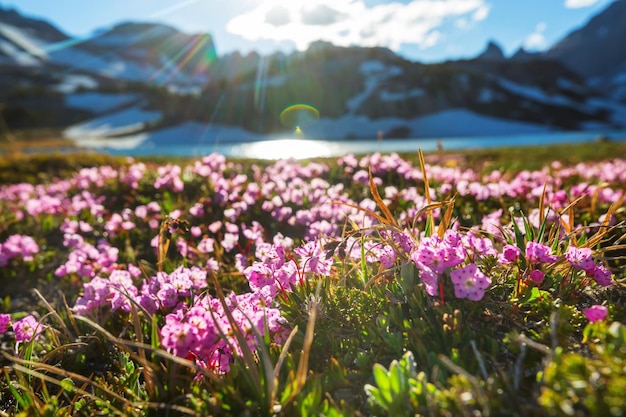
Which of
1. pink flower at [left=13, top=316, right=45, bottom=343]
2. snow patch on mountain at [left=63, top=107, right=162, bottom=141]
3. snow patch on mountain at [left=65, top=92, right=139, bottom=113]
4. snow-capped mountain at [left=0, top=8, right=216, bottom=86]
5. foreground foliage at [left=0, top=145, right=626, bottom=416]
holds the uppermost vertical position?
snow-capped mountain at [left=0, top=8, right=216, bottom=86]

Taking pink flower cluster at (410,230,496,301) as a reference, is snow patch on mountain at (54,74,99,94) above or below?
above

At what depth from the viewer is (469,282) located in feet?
5.84

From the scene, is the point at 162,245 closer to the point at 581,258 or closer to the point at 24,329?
the point at 24,329

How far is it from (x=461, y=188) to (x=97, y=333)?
393 centimetres

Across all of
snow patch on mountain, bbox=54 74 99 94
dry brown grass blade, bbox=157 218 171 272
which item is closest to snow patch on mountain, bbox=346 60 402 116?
snow patch on mountain, bbox=54 74 99 94

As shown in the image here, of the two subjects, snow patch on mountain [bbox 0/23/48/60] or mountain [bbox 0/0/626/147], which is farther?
snow patch on mountain [bbox 0/23/48/60]

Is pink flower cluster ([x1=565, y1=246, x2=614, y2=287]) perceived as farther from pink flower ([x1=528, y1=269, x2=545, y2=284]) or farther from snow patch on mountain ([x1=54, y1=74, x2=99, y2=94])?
snow patch on mountain ([x1=54, y1=74, x2=99, y2=94])

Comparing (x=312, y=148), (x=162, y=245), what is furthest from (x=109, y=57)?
(x=162, y=245)

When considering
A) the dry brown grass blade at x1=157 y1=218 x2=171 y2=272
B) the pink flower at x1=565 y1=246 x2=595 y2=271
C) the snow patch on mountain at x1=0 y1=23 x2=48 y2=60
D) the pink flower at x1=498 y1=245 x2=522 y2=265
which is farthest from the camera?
the snow patch on mountain at x1=0 y1=23 x2=48 y2=60

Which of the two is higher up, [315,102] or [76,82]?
[76,82]

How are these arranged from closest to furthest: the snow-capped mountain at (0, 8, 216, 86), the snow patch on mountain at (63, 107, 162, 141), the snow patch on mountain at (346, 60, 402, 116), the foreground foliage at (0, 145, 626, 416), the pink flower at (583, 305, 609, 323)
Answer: the foreground foliage at (0, 145, 626, 416) < the pink flower at (583, 305, 609, 323) < the snow patch on mountain at (63, 107, 162, 141) < the snow patch on mountain at (346, 60, 402, 116) < the snow-capped mountain at (0, 8, 216, 86)

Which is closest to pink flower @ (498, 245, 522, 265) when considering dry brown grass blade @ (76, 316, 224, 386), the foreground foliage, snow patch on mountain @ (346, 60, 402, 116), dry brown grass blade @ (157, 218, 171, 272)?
the foreground foliage

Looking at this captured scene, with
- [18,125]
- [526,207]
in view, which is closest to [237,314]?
[526,207]

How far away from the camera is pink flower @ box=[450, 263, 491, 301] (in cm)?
176
